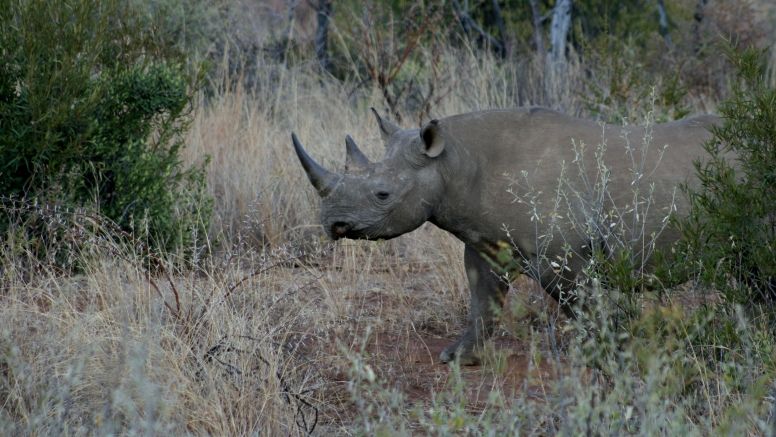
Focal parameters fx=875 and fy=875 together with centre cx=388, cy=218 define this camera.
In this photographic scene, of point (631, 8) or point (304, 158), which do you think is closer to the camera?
point (304, 158)

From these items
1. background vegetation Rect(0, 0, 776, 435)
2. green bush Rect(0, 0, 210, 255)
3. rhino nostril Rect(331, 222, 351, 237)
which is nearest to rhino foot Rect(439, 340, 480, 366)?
background vegetation Rect(0, 0, 776, 435)

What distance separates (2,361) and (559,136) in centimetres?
305

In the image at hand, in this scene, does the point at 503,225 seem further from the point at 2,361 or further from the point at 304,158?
the point at 2,361

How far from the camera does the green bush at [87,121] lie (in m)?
5.81

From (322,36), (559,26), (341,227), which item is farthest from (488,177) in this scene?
(559,26)

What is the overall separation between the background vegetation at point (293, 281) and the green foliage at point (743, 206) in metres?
0.01

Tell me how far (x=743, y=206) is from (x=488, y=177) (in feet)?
4.37

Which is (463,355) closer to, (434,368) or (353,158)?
(434,368)

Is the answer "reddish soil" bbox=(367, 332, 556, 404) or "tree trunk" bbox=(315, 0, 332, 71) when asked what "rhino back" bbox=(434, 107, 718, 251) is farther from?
"tree trunk" bbox=(315, 0, 332, 71)

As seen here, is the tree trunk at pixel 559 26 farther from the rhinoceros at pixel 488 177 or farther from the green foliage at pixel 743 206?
the green foliage at pixel 743 206

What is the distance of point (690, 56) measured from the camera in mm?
12984

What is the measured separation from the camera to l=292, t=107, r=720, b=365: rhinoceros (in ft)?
14.9

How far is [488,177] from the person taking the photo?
15.5 ft

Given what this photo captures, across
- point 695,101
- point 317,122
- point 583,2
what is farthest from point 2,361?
point 583,2
